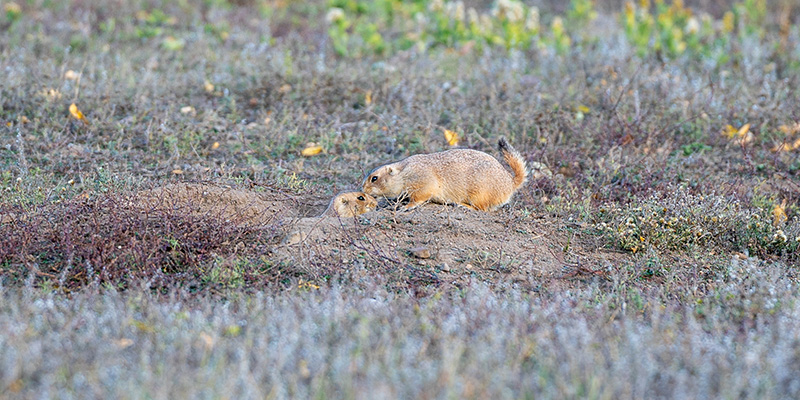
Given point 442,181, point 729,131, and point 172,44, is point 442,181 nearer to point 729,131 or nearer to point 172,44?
point 729,131

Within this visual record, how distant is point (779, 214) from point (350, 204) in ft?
12.0

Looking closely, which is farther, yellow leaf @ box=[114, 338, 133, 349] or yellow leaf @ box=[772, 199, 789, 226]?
yellow leaf @ box=[772, 199, 789, 226]

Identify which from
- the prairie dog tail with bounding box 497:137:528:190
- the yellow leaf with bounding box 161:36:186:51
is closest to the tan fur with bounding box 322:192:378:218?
the prairie dog tail with bounding box 497:137:528:190

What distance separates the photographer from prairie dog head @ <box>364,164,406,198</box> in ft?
21.6

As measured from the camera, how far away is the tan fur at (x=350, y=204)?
20.5ft

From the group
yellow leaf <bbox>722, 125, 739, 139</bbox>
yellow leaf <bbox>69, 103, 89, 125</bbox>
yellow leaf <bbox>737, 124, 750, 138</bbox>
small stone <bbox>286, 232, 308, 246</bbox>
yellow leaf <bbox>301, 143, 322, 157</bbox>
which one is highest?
small stone <bbox>286, 232, 308, 246</bbox>

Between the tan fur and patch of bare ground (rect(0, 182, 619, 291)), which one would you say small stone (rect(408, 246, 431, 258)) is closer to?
patch of bare ground (rect(0, 182, 619, 291))

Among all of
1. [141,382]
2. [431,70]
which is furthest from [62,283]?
[431,70]

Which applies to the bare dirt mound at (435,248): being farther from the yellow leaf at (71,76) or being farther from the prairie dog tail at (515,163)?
the yellow leaf at (71,76)

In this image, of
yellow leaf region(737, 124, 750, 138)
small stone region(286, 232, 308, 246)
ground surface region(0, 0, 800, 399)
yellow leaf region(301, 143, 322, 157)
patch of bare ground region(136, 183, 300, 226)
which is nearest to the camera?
ground surface region(0, 0, 800, 399)

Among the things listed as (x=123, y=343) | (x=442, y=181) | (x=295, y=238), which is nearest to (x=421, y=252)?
(x=295, y=238)

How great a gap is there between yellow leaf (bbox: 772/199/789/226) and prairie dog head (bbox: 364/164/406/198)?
3095mm

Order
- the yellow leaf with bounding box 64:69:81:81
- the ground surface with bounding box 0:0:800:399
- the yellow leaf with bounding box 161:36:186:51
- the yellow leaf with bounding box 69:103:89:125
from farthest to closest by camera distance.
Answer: the yellow leaf with bounding box 161:36:186:51 → the yellow leaf with bounding box 64:69:81:81 → the yellow leaf with bounding box 69:103:89:125 → the ground surface with bounding box 0:0:800:399

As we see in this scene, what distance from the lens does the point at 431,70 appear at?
10.3m
